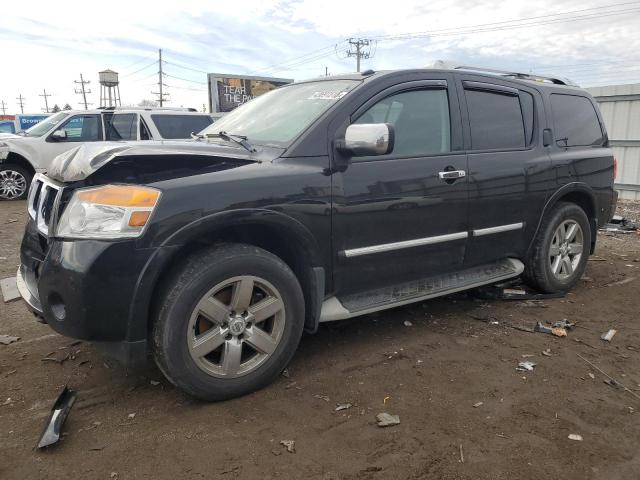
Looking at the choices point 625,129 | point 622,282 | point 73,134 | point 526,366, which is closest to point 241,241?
point 526,366

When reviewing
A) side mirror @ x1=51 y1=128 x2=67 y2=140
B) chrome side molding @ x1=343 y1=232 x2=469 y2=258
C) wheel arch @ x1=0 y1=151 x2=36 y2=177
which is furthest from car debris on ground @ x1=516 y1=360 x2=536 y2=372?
wheel arch @ x1=0 y1=151 x2=36 y2=177

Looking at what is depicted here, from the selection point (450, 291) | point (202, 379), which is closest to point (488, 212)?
point (450, 291)

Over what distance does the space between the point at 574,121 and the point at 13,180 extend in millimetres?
10710

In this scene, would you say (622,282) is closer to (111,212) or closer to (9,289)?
(111,212)

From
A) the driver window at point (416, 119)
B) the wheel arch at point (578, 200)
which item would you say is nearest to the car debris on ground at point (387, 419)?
the driver window at point (416, 119)

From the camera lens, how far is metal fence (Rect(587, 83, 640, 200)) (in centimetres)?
1077

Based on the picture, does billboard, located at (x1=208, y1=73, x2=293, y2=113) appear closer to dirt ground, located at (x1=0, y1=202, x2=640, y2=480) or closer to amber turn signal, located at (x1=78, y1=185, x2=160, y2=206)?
dirt ground, located at (x1=0, y1=202, x2=640, y2=480)

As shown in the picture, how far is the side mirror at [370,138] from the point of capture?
288cm

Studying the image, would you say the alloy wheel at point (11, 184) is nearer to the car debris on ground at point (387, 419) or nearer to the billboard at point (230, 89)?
the car debris on ground at point (387, 419)

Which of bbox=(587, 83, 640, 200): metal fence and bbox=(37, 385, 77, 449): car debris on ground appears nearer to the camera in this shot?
bbox=(37, 385, 77, 449): car debris on ground

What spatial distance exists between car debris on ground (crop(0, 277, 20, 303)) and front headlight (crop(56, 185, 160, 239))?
235cm

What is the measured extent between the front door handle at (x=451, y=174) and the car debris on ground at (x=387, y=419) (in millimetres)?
1682

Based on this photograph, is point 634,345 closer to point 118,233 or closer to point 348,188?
point 348,188

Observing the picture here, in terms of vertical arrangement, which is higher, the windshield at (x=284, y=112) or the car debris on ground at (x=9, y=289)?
the windshield at (x=284, y=112)
